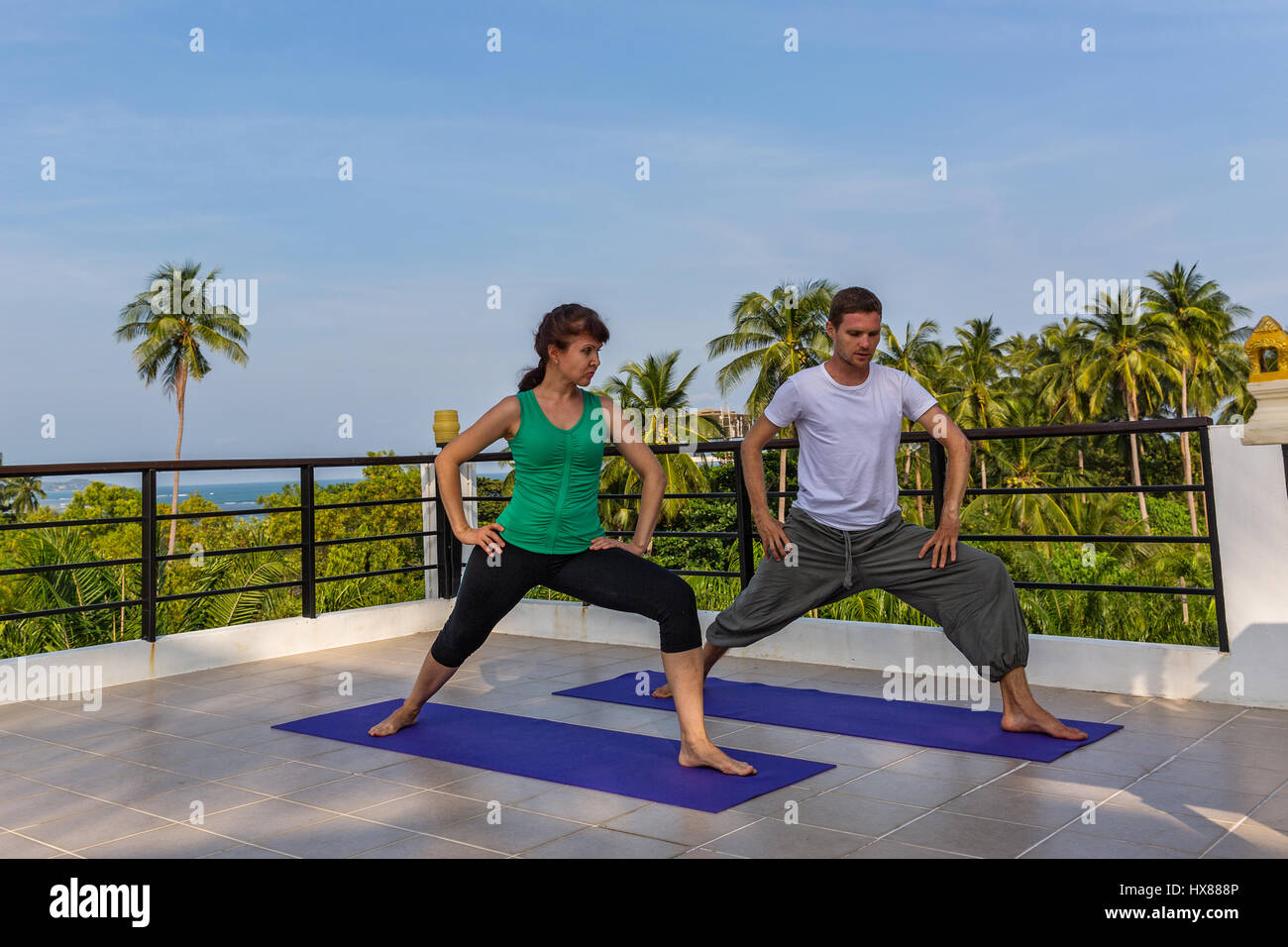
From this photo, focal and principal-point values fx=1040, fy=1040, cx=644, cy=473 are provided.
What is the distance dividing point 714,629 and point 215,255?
163ft

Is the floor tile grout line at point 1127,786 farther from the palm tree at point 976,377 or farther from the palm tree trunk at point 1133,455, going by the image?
the palm tree trunk at point 1133,455

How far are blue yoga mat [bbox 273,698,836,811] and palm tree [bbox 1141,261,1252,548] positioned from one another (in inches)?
1821

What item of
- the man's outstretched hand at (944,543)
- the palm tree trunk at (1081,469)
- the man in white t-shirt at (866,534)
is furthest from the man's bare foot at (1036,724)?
the palm tree trunk at (1081,469)

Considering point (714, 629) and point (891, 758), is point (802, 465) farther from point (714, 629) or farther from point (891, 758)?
point (891, 758)

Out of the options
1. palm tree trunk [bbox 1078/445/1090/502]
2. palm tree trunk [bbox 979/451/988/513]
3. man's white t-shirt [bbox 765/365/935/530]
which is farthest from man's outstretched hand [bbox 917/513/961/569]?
palm tree trunk [bbox 1078/445/1090/502]

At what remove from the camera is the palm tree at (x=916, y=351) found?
47812mm

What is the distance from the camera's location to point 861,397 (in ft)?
11.6

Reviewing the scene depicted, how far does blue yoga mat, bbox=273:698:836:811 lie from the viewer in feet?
10.0

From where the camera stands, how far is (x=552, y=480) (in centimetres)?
329

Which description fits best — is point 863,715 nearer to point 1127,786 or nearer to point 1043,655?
point 1043,655

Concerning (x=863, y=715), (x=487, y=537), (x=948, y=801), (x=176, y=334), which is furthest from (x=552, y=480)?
(x=176, y=334)

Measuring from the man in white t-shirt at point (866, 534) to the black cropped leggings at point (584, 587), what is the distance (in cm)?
51

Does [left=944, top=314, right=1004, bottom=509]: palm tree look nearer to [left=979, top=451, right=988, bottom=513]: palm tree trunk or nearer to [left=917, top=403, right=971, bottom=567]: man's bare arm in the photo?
[left=979, top=451, right=988, bottom=513]: palm tree trunk
